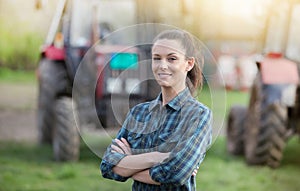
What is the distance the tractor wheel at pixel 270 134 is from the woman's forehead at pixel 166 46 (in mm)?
3982

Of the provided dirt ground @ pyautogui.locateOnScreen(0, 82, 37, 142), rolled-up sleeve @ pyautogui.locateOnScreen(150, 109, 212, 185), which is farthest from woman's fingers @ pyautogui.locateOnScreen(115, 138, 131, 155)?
dirt ground @ pyautogui.locateOnScreen(0, 82, 37, 142)

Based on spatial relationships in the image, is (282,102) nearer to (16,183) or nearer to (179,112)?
(16,183)

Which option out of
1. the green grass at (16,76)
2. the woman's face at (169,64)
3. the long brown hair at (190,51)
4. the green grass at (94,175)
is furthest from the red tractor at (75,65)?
the green grass at (16,76)

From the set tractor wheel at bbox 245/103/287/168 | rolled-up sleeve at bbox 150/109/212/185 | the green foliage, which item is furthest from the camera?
the green foliage

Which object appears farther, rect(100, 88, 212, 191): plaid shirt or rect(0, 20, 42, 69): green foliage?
rect(0, 20, 42, 69): green foliage

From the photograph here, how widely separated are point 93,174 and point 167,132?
408 cm

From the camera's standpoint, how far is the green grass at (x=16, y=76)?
2072cm

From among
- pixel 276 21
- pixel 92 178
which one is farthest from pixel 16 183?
pixel 276 21

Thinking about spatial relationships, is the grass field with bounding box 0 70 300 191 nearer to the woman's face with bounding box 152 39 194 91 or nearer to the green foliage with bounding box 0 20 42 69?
the woman's face with bounding box 152 39 194 91

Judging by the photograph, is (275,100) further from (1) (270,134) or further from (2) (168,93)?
(2) (168,93)

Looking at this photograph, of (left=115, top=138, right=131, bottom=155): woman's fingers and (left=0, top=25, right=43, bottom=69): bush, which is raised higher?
(left=115, top=138, right=131, bottom=155): woman's fingers

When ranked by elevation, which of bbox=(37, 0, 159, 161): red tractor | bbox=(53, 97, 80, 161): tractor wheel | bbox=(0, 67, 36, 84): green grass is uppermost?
bbox=(37, 0, 159, 161): red tractor

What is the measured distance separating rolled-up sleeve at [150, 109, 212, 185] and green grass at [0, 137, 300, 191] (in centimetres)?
335

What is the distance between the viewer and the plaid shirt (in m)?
2.31
